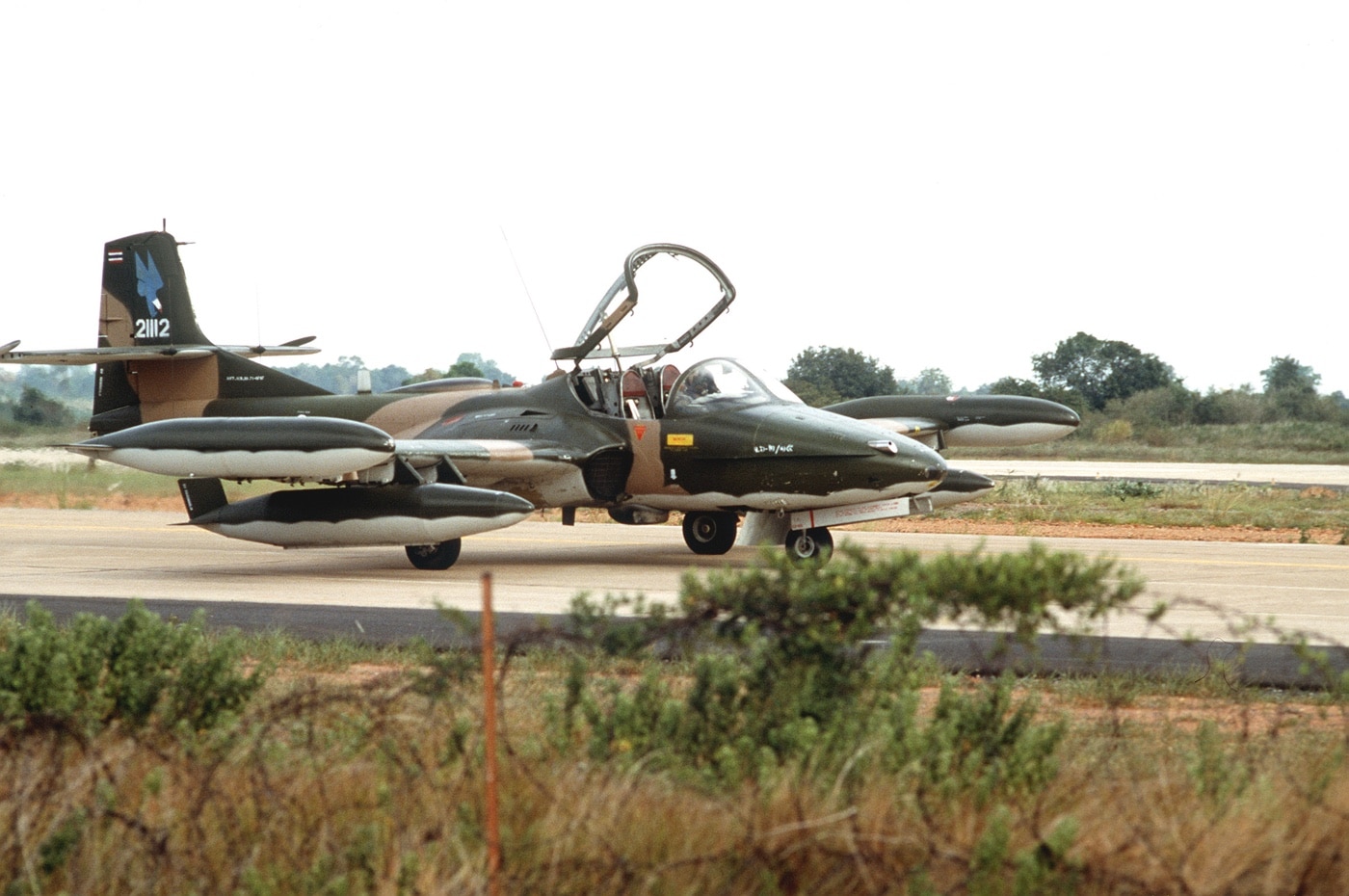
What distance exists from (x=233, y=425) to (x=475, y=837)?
10914 mm

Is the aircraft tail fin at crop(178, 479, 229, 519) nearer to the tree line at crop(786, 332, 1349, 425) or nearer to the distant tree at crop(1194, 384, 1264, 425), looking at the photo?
the tree line at crop(786, 332, 1349, 425)

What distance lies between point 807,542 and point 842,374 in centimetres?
4994

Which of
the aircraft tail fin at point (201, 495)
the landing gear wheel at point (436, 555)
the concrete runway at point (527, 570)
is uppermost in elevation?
the aircraft tail fin at point (201, 495)

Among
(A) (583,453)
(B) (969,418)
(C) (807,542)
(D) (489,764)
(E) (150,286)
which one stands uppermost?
(E) (150,286)

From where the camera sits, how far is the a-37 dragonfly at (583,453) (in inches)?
589

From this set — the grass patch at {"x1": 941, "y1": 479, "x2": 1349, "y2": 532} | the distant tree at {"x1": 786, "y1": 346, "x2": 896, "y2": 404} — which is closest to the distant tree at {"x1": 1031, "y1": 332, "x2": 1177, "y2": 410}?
the distant tree at {"x1": 786, "y1": 346, "x2": 896, "y2": 404}

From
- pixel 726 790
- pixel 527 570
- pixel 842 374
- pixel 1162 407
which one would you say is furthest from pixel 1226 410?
pixel 726 790

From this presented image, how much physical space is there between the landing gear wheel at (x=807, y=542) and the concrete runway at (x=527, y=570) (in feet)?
2.13

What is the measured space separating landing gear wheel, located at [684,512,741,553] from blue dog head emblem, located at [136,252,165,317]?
28.0ft

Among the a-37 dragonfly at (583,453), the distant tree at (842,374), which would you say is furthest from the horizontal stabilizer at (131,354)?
the distant tree at (842,374)

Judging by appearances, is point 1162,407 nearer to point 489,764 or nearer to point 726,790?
point 726,790

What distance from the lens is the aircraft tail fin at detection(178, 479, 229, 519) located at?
671 inches

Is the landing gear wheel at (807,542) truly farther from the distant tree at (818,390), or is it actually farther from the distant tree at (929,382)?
the distant tree at (929,382)

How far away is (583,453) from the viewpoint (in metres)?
17.0
